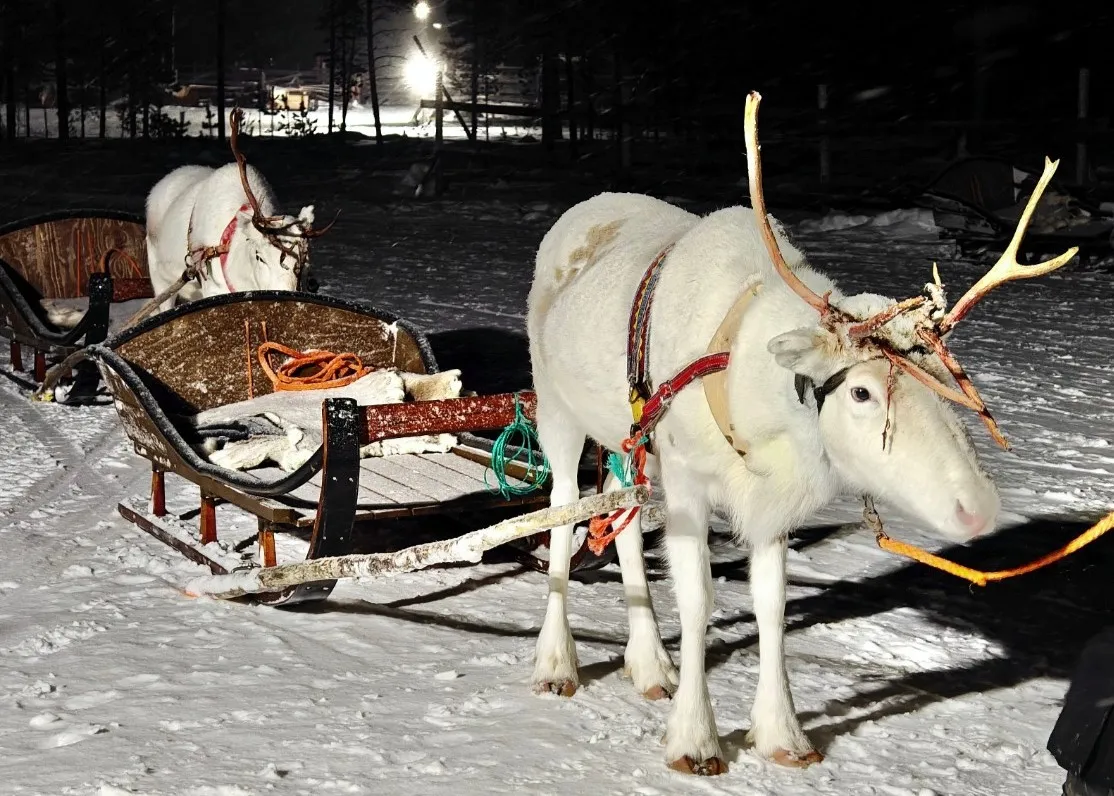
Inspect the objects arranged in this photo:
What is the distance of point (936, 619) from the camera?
16.3 feet

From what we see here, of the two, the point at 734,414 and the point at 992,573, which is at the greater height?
the point at 734,414

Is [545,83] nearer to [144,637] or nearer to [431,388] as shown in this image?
[431,388]

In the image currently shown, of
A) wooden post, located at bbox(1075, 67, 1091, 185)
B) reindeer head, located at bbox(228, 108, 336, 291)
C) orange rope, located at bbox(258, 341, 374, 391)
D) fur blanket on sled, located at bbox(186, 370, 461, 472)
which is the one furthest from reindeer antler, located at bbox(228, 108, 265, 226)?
wooden post, located at bbox(1075, 67, 1091, 185)

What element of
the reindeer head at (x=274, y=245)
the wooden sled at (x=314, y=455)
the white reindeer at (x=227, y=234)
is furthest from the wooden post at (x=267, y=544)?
the reindeer head at (x=274, y=245)

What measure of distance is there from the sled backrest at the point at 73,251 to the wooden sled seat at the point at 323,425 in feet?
11.9

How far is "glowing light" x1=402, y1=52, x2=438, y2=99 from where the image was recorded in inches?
2581

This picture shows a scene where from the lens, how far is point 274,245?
323 inches

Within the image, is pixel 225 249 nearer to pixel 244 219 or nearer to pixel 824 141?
pixel 244 219

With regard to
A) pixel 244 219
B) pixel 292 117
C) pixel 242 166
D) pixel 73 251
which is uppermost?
pixel 292 117

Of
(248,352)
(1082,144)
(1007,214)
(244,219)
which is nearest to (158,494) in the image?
(248,352)

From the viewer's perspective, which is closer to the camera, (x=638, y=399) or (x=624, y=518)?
(x=638, y=399)

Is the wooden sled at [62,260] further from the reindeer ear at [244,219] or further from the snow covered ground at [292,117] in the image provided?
the snow covered ground at [292,117]

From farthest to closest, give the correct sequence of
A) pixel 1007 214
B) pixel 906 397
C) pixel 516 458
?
pixel 1007 214, pixel 516 458, pixel 906 397

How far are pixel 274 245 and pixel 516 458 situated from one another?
304 cm
